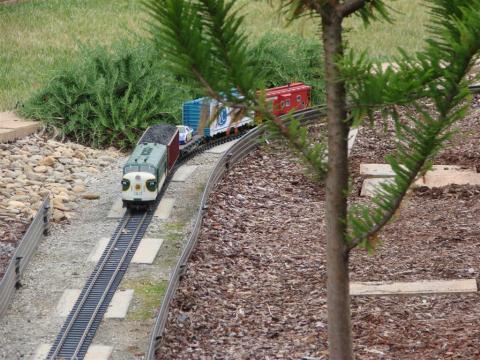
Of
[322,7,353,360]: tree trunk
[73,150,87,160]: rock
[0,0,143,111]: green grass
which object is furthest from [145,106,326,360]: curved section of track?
[0,0,143,111]: green grass

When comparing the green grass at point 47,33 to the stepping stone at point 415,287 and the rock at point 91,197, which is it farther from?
the stepping stone at point 415,287

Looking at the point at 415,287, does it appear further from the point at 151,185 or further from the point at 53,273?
the point at 151,185

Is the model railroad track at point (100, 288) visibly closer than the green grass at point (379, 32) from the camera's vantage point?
Yes

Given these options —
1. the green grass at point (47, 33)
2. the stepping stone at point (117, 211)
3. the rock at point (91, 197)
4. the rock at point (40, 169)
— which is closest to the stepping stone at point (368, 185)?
the stepping stone at point (117, 211)

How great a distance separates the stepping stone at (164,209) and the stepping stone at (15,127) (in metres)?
3.83

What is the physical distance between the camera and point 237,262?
12258 mm

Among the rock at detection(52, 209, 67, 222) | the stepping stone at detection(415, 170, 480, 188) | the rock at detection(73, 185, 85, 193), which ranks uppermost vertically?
the stepping stone at detection(415, 170, 480, 188)

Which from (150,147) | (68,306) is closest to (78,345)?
(68,306)

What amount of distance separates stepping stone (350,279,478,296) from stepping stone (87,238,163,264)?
362cm

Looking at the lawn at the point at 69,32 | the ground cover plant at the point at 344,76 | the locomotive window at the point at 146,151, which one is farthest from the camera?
the lawn at the point at 69,32

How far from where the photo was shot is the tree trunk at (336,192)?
5.49m

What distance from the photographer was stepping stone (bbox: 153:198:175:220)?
47.7 feet

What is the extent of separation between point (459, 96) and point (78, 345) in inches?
269

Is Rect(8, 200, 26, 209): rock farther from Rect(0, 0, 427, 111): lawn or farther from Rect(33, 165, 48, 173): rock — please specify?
Rect(0, 0, 427, 111): lawn
